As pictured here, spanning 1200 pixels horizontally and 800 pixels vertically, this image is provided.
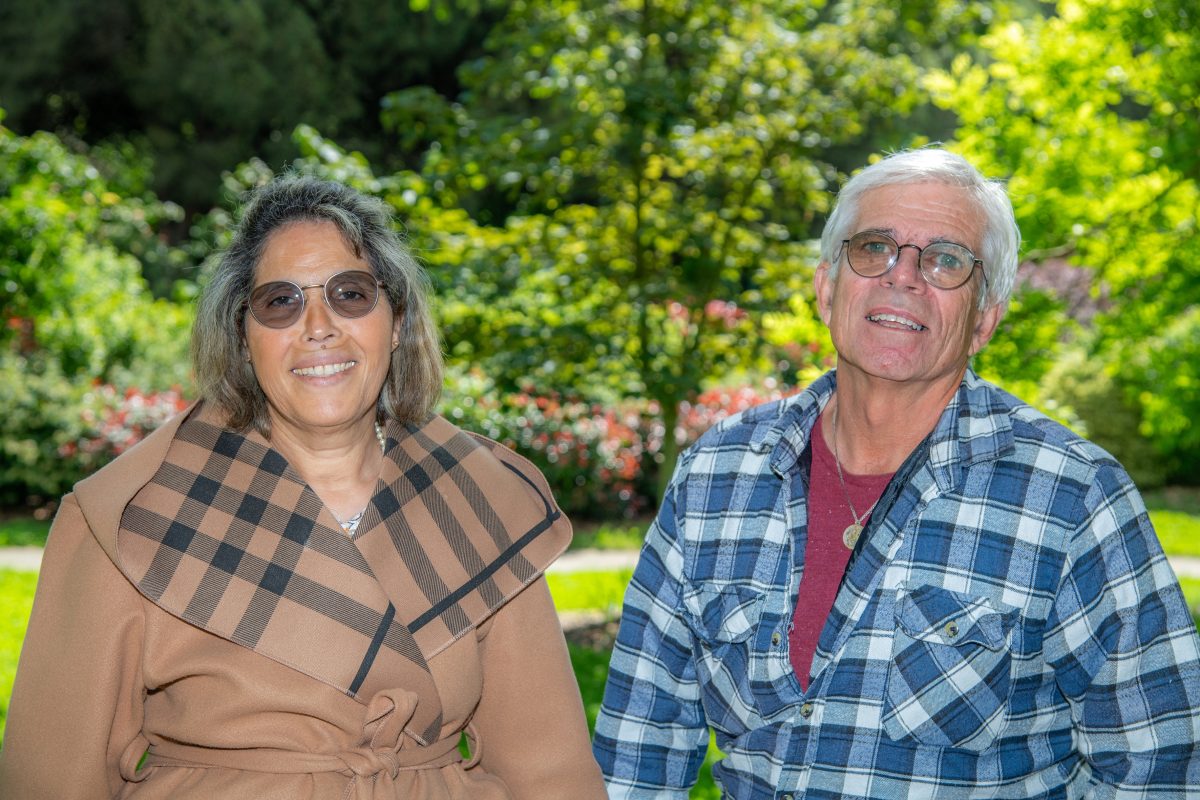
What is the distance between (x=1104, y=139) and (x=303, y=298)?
413 cm

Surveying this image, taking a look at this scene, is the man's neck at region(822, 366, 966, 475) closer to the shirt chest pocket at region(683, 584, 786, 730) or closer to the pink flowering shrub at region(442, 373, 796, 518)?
the shirt chest pocket at region(683, 584, 786, 730)

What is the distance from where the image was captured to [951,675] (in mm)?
2189

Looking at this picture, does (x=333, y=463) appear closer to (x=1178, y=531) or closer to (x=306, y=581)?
(x=306, y=581)

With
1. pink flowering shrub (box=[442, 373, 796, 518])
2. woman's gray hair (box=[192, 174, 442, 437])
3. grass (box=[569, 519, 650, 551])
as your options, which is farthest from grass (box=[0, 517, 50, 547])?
woman's gray hair (box=[192, 174, 442, 437])

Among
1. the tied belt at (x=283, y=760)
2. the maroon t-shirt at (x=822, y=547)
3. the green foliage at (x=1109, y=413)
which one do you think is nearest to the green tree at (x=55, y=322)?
the tied belt at (x=283, y=760)

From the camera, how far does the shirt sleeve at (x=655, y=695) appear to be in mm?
2551

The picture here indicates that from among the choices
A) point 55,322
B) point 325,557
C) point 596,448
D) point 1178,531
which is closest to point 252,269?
point 325,557

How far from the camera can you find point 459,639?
2408mm

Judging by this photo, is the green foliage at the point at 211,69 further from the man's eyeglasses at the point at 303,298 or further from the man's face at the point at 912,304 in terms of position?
the man's face at the point at 912,304

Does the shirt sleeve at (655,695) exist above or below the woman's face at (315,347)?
below

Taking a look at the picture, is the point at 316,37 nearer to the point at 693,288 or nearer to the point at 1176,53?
the point at 693,288

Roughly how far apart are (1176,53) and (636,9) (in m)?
2.60

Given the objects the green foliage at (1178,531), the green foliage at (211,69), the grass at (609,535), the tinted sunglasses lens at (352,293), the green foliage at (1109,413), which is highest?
the green foliage at (211,69)

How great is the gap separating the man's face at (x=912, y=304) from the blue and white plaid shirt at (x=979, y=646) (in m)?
0.13
